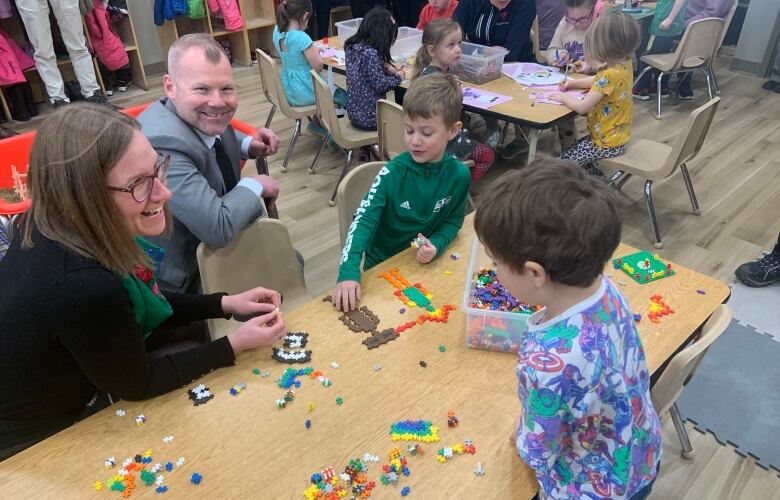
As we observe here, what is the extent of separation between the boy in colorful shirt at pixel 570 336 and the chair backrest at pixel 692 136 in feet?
7.65

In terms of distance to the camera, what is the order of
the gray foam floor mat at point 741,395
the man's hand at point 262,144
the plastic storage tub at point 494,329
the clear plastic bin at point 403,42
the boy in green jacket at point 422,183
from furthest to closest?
the clear plastic bin at point 403,42, the man's hand at point 262,144, the gray foam floor mat at point 741,395, the boy in green jacket at point 422,183, the plastic storage tub at point 494,329

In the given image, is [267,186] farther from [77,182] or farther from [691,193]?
[691,193]

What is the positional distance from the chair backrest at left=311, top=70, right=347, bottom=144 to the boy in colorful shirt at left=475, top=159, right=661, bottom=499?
267 cm

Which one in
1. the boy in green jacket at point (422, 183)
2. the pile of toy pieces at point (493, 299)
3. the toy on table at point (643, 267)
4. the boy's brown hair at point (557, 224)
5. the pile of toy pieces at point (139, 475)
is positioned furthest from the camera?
the boy in green jacket at point (422, 183)

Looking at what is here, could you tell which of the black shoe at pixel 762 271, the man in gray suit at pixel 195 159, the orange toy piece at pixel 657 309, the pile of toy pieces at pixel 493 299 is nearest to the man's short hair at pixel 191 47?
the man in gray suit at pixel 195 159

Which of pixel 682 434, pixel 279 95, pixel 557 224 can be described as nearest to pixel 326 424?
pixel 557 224

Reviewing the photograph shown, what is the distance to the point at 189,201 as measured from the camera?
67.6 inches

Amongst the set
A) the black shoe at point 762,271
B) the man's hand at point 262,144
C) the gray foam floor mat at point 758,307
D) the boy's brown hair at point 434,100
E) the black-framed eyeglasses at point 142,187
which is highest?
the black-framed eyeglasses at point 142,187

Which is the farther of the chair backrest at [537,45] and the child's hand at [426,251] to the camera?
the chair backrest at [537,45]

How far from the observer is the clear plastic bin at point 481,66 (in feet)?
11.8

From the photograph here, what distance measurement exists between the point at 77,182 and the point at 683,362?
1.39 meters

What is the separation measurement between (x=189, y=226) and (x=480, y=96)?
2226 millimetres

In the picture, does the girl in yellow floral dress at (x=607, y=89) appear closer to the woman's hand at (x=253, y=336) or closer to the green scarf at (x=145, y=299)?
the woman's hand at (x=253, y=336)

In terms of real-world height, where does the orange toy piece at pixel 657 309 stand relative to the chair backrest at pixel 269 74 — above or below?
above
